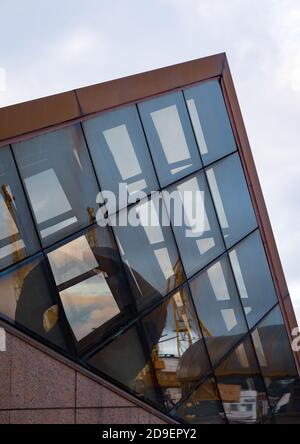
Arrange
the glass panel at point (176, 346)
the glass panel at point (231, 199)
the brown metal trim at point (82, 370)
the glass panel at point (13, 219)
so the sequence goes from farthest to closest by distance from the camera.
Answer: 1. the glass panel at point (231, 199)
2. the glass panel at point (176, 346)
3. the glass panel at point (13, 219)
4. the brown metal trim at point (82, 370)

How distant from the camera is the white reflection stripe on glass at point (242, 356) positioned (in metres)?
15.5

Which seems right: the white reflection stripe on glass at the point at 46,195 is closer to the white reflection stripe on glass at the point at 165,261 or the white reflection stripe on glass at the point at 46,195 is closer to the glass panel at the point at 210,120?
the white reflection stripe on glass at the point at 165,261

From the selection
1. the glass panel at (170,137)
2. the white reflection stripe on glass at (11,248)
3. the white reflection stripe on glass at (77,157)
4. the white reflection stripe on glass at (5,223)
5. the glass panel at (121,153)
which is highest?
the glass panel at (170,137)

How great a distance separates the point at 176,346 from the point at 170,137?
4959mm

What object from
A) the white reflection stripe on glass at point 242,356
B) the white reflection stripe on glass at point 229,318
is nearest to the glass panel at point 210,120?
the white reflection stripe on glass at point 229,318

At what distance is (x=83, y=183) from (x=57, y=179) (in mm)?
623

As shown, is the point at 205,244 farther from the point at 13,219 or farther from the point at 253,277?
the point at 13,219

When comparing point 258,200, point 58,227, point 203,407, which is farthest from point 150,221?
point 258,200

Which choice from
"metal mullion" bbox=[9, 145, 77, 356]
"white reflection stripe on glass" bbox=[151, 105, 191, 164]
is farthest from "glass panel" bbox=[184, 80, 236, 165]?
"metal mullion" bbox=[9, 145, 77, 356]

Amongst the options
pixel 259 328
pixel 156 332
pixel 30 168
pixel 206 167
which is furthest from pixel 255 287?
pixel 30 168

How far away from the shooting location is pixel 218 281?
15438 millimetres

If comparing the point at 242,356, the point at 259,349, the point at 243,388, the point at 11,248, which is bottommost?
the point at 243,388

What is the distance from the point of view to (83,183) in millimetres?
12500

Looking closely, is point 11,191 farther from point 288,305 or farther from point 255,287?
point 288,305
